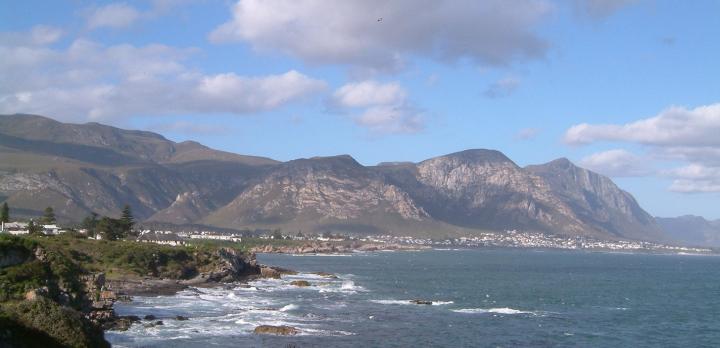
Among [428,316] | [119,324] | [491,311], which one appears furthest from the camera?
[491,311]

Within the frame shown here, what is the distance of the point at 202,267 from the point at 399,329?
60.7 metres

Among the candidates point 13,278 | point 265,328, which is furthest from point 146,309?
point 13,278

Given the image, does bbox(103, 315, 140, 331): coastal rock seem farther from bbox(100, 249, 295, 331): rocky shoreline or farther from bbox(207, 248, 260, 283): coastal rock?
bbox(207, 248, 260, 283): coastal rock

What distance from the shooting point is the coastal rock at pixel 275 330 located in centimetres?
5987

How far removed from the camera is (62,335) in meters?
32.8

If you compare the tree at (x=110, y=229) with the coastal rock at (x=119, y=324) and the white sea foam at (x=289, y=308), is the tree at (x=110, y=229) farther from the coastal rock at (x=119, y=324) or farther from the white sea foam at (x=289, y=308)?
the coastal rock at (x=119, y=324)

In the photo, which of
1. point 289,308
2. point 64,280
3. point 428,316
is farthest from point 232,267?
point 64,280

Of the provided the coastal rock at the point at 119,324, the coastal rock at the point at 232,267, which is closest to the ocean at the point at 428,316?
the coastal rock at the point at 119,324

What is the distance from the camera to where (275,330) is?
6031 cm

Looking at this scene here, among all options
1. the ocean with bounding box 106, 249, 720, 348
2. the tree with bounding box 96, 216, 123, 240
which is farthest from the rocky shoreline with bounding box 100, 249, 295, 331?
the tree with bounding box 96, 216, 123, 240

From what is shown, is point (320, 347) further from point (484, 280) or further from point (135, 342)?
point (484, 280)

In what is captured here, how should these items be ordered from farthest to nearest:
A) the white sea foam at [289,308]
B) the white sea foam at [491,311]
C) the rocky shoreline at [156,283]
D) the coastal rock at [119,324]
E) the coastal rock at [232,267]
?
the coastal rock at [232,267] < the white sea foam at [491,311] < the white sea foam at [289,308] < the rocky shoreline at [156,283] < the coastal rock at [119,324]

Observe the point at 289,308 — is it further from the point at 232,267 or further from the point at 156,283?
the point at 232,267

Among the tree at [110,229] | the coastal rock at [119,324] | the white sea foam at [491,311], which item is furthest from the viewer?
the tree at [110,229]
